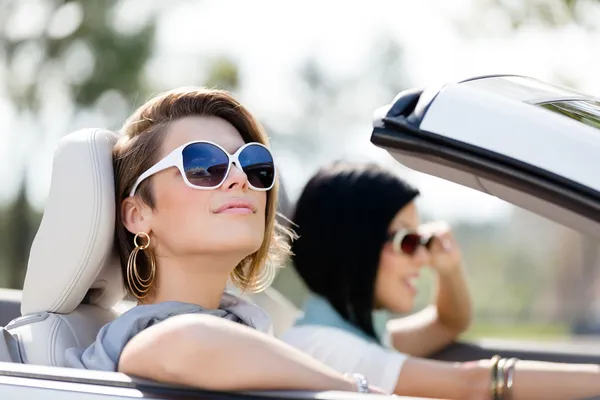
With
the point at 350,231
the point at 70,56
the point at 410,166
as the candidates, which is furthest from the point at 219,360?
the point at 70,56

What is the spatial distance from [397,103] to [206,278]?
2.47 ft

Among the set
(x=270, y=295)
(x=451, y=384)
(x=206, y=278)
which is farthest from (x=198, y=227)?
(x=270, y=295)

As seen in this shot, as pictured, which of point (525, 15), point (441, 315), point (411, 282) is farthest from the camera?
point (525, 15)

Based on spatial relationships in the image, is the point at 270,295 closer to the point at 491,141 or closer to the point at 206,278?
the point at 206,278

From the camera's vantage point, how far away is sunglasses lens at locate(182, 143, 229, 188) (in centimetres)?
221

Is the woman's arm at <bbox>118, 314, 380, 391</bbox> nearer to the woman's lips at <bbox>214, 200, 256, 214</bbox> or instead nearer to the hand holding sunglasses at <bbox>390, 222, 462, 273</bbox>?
the woman's lips at <bbox>214, 200, 256, 214</bbox>

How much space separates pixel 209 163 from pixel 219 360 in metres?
0.57

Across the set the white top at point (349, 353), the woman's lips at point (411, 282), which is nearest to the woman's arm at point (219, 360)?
the white top at point (349, 353)

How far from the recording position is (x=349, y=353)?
315 cm

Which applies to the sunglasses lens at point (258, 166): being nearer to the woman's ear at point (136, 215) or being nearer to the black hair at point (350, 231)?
the woman's ear at point (136, 215)

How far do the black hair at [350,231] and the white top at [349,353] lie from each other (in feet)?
0.39

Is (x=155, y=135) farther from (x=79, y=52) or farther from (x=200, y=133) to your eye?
(x=79, y=52)

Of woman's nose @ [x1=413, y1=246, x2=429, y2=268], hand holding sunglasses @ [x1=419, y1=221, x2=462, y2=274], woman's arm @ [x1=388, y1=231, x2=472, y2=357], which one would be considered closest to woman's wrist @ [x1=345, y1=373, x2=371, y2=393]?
woman's nose @ [x1=413, y1=246, x2=429, y2=268]

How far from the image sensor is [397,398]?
167 cm
